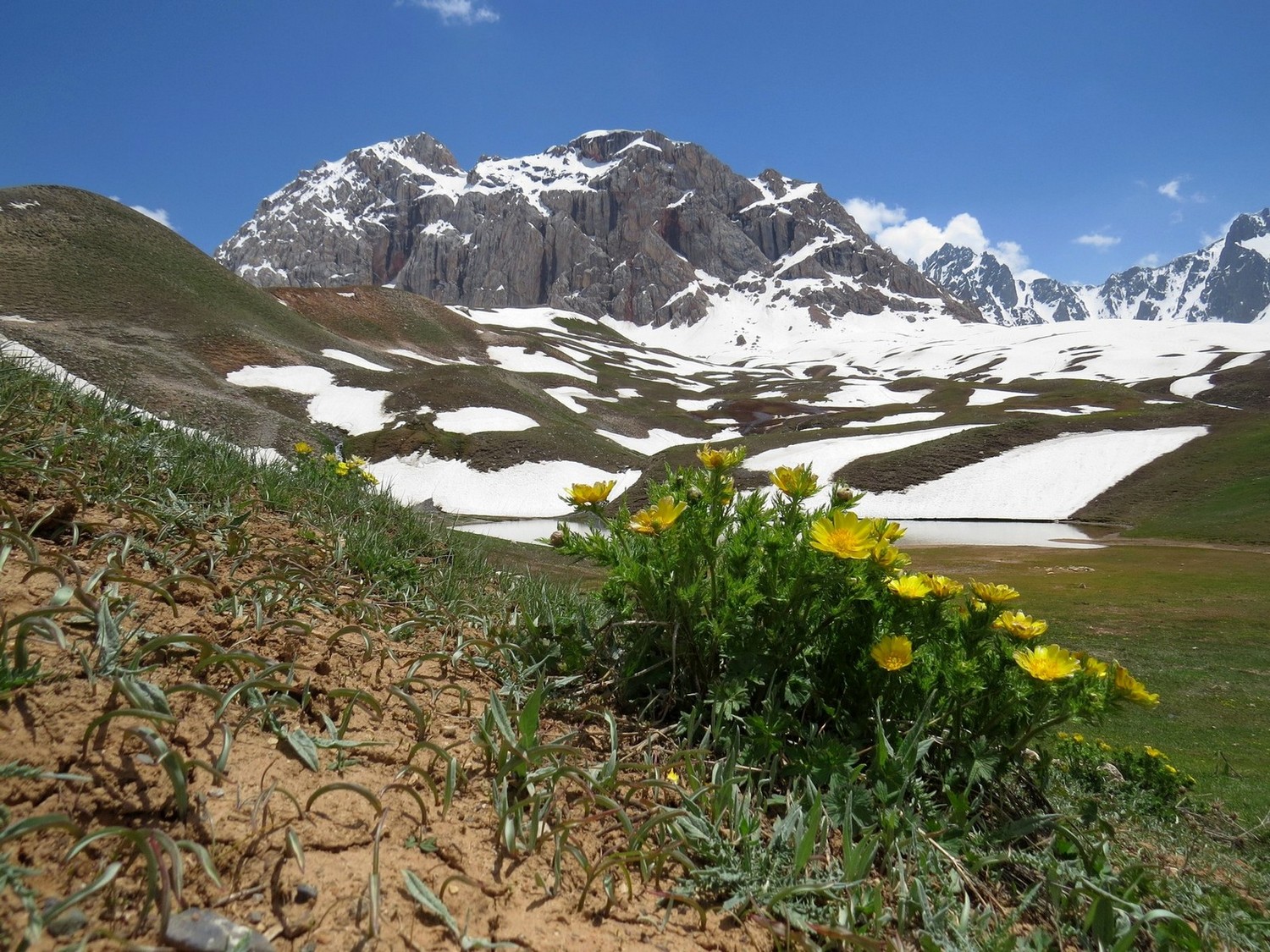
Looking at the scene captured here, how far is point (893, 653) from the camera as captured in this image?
6.46 ft

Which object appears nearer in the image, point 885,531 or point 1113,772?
point 885,531

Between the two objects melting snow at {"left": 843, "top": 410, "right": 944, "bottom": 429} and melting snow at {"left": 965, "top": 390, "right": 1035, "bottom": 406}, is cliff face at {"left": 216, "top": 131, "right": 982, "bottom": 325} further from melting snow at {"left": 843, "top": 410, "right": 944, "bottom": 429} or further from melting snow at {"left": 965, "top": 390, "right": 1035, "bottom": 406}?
melting snow at {"left": 843, "top": 410, "right": 944, "bottom": 429}

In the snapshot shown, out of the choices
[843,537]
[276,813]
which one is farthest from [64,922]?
[843,537]

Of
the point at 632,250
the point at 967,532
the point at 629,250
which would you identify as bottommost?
the point at 967,532

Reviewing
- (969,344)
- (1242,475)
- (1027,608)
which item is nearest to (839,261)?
(969,344)

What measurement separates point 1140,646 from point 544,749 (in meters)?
7.47

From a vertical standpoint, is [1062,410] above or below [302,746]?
above

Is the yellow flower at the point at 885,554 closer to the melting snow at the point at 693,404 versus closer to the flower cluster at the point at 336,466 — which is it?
the flower cluster at the point at 336,466

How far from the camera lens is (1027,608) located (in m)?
8.44

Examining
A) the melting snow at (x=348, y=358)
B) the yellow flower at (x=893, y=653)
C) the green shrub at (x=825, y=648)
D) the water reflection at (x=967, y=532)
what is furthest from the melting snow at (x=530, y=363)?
the yellow flower at (x=893, y=653)

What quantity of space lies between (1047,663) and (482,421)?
29013 millimetres

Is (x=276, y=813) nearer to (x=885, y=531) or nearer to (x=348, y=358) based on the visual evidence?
(x=885, y=531)

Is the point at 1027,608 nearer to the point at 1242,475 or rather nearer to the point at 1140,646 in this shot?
the point at 1140,646

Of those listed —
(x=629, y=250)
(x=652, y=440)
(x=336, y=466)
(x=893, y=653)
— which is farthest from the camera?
(x=629, y=250)
